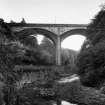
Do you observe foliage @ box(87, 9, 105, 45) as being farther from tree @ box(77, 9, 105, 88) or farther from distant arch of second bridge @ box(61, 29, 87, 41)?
distant arch of second bridge @ box(61, 29, 87, 41)

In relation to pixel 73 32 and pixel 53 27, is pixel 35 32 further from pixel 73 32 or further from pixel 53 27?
pixel 73 32

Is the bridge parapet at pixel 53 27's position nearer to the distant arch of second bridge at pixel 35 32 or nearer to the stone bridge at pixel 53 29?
the stone bridge at pixel 53 29

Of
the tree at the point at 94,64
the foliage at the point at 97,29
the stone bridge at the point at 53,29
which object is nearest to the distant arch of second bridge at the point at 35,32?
the stone bridge at the point at 53,29

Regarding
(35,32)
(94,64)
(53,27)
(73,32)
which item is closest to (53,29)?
(53,27)

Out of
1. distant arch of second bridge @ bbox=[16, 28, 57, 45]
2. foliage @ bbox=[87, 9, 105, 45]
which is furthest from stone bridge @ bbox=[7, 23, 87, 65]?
foliage @ bbox=[87, 9, 105, 45]

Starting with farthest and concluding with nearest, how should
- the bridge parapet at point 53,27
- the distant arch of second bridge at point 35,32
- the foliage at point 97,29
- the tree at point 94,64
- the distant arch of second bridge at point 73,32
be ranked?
the distant arch of second bridge at point 73,32
the distant arch of second bridge at point 35,32
the bridge parapet at point 53,27
the foliage at point 97,29
the tree at point 94,64

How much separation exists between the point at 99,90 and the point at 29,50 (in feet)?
57.4

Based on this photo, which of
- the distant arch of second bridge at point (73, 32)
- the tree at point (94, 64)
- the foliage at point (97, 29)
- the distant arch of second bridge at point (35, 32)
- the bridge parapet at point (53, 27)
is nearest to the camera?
the tree at point (94, 64)

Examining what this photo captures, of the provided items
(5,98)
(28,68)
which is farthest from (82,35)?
(5,98)

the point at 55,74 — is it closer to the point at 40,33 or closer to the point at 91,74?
the point at 40,33

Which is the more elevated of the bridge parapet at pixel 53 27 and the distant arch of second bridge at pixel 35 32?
the bridge parapet at pixel 53 27

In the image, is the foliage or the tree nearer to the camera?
the tree

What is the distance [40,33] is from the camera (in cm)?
3684

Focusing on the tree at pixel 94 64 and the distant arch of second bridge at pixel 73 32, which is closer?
the tree at pixel 94 64
